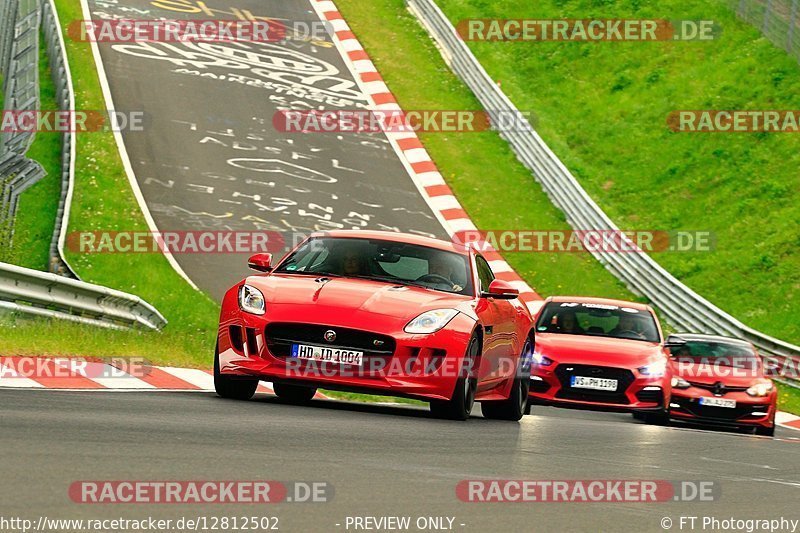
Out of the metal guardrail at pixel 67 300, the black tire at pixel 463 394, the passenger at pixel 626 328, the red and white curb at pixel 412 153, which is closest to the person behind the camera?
the black tire at pixel 463 394

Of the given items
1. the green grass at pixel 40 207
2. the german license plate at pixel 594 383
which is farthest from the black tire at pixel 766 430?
the green grass at pixel 40 207

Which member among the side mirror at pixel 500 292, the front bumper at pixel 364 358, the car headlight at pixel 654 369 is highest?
the side mirror at pixel 500 292

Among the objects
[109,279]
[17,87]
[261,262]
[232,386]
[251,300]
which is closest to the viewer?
[251,300]

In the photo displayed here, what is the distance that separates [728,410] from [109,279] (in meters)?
10.2

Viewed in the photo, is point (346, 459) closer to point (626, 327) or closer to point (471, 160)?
point (626, 327)

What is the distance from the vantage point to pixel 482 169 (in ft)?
104

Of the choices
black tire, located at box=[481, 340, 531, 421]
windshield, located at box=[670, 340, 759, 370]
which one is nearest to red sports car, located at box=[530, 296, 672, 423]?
windshield, located at box=[670, 340, 759, 370]

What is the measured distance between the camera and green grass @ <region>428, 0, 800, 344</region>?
93.1ft

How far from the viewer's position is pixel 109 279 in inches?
900

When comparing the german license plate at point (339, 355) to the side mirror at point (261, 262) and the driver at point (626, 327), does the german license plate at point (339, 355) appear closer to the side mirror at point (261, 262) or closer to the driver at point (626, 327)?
the side mirror at point (261, 262)

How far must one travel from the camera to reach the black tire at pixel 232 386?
36.5 ft

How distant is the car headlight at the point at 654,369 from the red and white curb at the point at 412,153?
9.32 metres

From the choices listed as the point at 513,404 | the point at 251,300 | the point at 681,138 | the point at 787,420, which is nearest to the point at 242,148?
the point at 681,138

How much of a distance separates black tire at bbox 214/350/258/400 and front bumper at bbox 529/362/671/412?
522 centimetres
